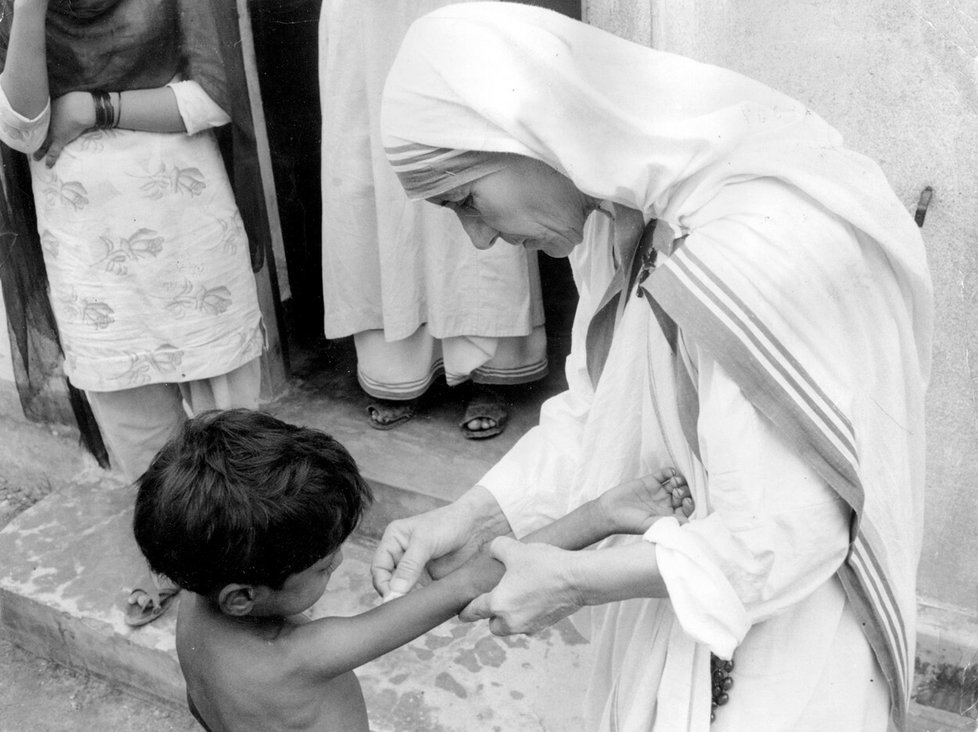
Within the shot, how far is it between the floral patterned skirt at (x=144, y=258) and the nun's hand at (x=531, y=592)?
1814 millimetres

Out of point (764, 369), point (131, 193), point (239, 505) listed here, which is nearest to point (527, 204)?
point (764, 369)

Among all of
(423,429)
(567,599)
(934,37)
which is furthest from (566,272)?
(567,599)

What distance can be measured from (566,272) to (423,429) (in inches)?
34.1

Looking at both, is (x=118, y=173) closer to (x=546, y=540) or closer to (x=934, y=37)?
(x=546, y=540)

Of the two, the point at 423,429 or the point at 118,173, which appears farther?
the point at 423,429

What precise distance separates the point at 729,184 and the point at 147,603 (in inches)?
98.3

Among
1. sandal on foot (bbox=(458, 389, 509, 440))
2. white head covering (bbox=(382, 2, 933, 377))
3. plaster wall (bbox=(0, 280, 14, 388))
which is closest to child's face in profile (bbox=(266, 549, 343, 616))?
white head covering (bbox=(382, 2, 933, 377))

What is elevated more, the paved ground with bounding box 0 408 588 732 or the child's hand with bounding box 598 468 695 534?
the child's hand with bounding box 598 468 695 534

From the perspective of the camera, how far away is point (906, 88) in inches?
95.3

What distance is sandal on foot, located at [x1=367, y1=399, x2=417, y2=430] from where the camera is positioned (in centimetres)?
383

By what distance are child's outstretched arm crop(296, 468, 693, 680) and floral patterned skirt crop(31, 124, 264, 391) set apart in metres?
1.56

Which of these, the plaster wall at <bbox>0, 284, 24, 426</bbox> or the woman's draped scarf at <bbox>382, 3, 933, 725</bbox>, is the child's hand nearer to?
the woman's draped scarf at <bbox>382, 3, 933, 725</bbox>

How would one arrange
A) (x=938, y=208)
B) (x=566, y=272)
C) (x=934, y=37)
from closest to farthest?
(x=934, y=37) < (x=938, y=208) < (x=566, y=272)

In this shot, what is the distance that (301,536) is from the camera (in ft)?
5.71
